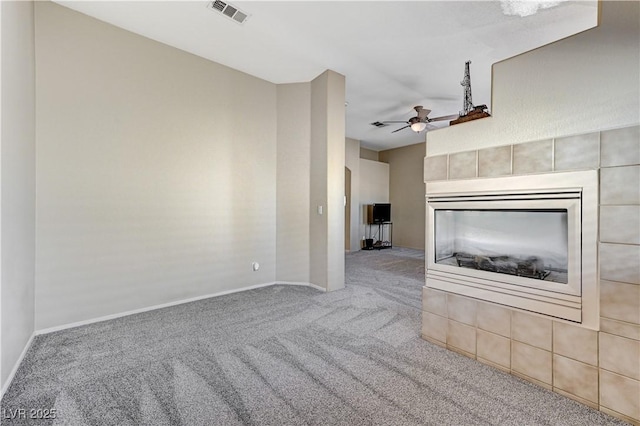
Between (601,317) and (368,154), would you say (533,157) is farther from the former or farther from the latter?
(368,154)

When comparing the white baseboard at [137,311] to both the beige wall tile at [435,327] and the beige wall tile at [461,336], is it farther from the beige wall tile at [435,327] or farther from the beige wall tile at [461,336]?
the beige wall tile at [461,336]

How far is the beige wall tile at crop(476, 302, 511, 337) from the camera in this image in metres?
1.80

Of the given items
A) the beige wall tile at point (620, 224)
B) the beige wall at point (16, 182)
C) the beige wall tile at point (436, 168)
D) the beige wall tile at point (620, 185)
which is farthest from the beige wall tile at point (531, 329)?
the beige wall at point (16, 182)

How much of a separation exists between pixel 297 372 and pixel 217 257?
2.09 meters

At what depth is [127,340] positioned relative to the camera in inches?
91.7

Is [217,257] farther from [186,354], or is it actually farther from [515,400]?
[515,400]

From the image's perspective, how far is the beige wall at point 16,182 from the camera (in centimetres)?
172

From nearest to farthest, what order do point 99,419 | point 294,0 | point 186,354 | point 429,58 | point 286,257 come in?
point 99,419
point 186,354
point 294,0
point 429,58
point 286,257

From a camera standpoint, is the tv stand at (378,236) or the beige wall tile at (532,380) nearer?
the beige wall tile at (532,380)

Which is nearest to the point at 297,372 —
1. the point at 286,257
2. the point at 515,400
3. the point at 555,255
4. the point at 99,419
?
the point at 99,419

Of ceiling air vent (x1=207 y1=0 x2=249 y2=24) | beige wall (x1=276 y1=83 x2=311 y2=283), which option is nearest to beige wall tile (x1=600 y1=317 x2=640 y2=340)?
beige wall (x1=276 y1=83 x2=311 y2=283)

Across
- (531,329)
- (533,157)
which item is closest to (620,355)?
(531,329)

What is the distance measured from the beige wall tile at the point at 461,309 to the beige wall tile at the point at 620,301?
2.17 ft

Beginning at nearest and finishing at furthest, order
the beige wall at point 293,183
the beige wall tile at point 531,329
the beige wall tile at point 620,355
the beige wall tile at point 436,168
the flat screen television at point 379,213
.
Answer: the beige wall tile at point 620,355
the beige wall tile at point 531,329
the beige wall tile at point 436,168
the beige wall at point 293,183
the flat screen television at point 379,213
